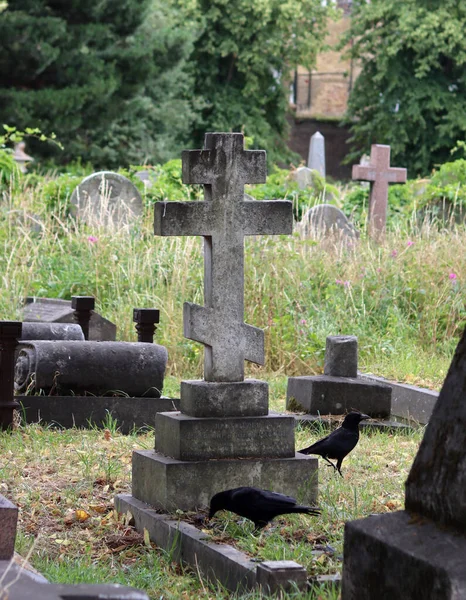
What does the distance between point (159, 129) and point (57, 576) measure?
106ft

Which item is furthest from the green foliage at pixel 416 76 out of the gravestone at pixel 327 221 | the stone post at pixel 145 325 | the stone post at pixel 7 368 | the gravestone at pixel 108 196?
the stone post at pixel 7 368

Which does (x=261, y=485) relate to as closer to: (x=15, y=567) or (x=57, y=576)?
(x=57, y=576)

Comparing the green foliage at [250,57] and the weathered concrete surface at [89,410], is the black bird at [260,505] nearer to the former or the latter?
the weathered concrete surface at [89,410]

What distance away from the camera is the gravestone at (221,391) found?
213 inches

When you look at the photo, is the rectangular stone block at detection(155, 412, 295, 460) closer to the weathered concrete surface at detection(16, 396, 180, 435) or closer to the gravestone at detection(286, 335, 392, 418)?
the weathered concrete surface at detection(16, 396, 180, 435)

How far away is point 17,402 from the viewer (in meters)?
7.48

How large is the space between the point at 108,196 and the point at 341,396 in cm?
637

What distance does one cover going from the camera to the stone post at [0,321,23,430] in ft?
23.9

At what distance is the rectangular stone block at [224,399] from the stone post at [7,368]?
6.81 feet

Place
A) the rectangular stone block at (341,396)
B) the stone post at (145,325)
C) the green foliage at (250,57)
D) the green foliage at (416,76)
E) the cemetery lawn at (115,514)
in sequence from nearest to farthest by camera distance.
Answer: the cemetery lawn at (115,514) → the rectangular stone block at (341,396) → the stone post at (145,325) → the green foliage at (416,76) → the green foliage at (250,57)

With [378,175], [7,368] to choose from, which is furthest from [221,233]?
[378,175]

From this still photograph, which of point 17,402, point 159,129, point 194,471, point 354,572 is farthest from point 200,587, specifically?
point 159,129

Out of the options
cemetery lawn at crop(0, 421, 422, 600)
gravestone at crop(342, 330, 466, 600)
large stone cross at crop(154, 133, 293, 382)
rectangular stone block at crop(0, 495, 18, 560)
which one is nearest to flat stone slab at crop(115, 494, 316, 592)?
cemetery lawn at crop(0, 421, 422, 600)

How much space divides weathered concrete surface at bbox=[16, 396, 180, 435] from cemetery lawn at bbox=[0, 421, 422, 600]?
142 mm
